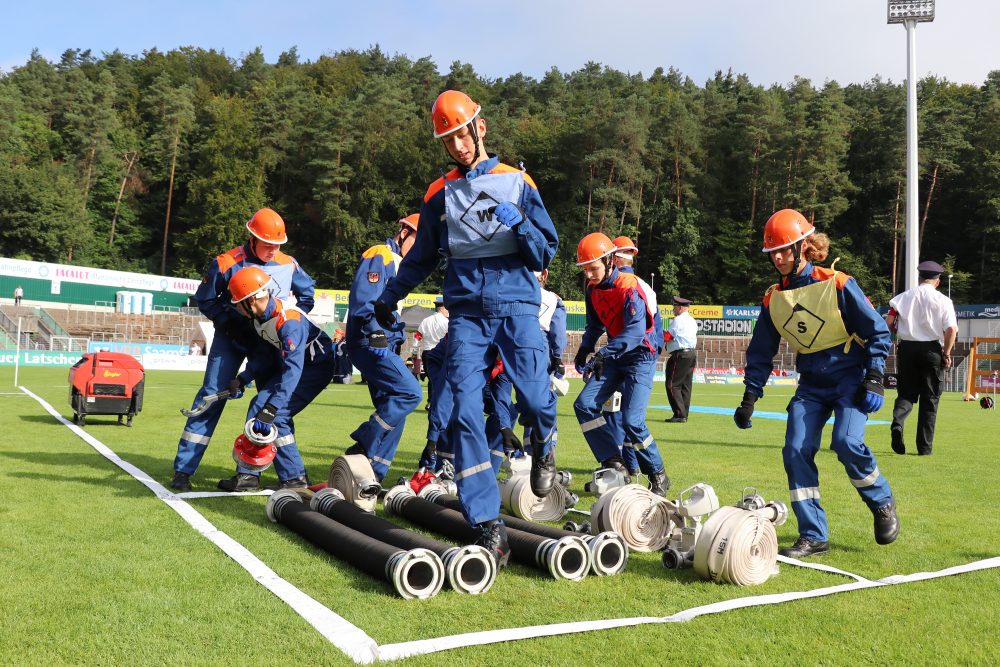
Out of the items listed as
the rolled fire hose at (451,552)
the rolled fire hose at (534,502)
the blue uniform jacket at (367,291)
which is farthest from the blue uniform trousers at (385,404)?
the rolled fire hose at (451,552)

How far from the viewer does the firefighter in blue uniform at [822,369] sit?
5.30 m

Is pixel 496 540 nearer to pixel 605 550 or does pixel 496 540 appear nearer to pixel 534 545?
pixel 534 545

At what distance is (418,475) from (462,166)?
316cm

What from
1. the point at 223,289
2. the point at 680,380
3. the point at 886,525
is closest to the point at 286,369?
the point at 223,289

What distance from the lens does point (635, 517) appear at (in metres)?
5.19

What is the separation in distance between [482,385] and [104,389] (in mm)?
8840

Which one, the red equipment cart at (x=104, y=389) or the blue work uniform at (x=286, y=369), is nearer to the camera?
the blue work uniform at (x=286, y=369)

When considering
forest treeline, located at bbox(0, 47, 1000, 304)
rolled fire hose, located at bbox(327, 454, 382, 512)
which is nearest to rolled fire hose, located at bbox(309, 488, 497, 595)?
rolled fire hose, located at bbox(327, 454, 382, 512)

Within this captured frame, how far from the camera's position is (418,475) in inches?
283

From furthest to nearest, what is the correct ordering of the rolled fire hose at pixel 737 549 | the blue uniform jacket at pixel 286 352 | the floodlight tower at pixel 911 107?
1. the floodlight tower at pixel 911 107
2. the blue uniform jacket at pixel 286 352
3. the rolled fire hose at pixel 737 549

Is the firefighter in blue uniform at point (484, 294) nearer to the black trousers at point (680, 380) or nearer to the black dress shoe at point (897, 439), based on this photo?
the black dress shoe at point (897, 439)

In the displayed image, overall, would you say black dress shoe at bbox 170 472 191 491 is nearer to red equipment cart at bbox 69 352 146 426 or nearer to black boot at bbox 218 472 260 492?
black boot at bbox 218 472 260 492

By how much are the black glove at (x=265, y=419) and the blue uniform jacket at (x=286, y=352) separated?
0.05 m

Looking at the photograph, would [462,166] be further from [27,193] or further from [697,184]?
[697,184]
